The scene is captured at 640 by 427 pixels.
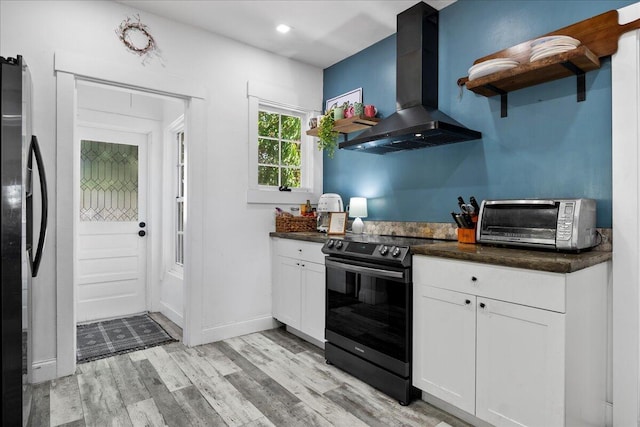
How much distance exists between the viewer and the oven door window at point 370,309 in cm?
224

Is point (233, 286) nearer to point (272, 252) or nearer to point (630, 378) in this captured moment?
point (272, 252)

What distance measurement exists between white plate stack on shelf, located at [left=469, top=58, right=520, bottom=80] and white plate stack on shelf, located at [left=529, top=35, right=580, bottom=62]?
0.11 m

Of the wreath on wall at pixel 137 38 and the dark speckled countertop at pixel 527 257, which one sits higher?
the wreath on wall at pixel 137 38

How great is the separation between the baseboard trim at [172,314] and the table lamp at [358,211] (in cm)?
190

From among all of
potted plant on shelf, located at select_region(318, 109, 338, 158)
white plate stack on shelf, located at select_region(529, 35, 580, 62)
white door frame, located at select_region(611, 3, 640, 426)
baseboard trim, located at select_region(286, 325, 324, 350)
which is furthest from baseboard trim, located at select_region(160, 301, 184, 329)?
white plate stack on shelf, located at select_region(529, 35, 580, 62)

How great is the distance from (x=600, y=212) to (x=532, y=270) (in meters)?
0.72

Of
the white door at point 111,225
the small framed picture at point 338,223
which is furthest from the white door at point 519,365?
the white door at point 111,225

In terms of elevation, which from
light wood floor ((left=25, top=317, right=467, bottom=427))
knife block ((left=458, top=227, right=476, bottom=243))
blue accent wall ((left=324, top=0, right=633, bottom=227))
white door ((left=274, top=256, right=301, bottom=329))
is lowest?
light wood floor ((left=25, top=317, right=467, bottom=427))

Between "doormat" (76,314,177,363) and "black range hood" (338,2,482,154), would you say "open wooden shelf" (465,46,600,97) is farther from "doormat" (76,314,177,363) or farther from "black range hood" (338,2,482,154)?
"doormat" (76,314,177,363)

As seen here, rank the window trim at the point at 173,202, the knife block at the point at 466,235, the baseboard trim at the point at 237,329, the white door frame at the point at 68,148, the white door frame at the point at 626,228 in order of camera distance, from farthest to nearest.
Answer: the window trim at the point at 173,202
the baseboard trim at the point at 237,329
the white door frame at the point at 68,148
the knife block at the point at 466,235
the white door frame at the point at 626,228

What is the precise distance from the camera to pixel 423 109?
2676mm

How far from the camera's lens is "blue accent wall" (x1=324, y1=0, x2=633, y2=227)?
208 centimetres

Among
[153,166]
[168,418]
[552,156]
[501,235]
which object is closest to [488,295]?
[501,235]

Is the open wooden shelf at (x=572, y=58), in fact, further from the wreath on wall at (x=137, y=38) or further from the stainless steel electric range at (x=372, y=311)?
the wreath on wall at (x=137, y=38)
